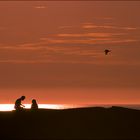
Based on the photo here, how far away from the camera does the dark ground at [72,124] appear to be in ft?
141

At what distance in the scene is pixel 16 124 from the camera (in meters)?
44.0

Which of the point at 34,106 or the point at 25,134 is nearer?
the point at 25,134

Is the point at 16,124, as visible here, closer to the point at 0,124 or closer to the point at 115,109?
the point at 0,124

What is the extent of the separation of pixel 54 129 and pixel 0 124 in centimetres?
337

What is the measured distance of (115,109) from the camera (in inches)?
1794

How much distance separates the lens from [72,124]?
44000 millimetres

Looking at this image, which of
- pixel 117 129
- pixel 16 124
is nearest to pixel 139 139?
pixel 117 129

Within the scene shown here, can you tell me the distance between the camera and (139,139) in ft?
141

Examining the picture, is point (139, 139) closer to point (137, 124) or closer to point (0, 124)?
point (137, 124)

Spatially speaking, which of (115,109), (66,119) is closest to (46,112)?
(66,119)

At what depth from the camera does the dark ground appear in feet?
141

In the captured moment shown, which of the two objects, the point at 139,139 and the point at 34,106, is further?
the point at 34,106

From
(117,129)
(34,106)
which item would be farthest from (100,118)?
(34,106)

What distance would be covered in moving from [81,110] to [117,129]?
272 centimetres
